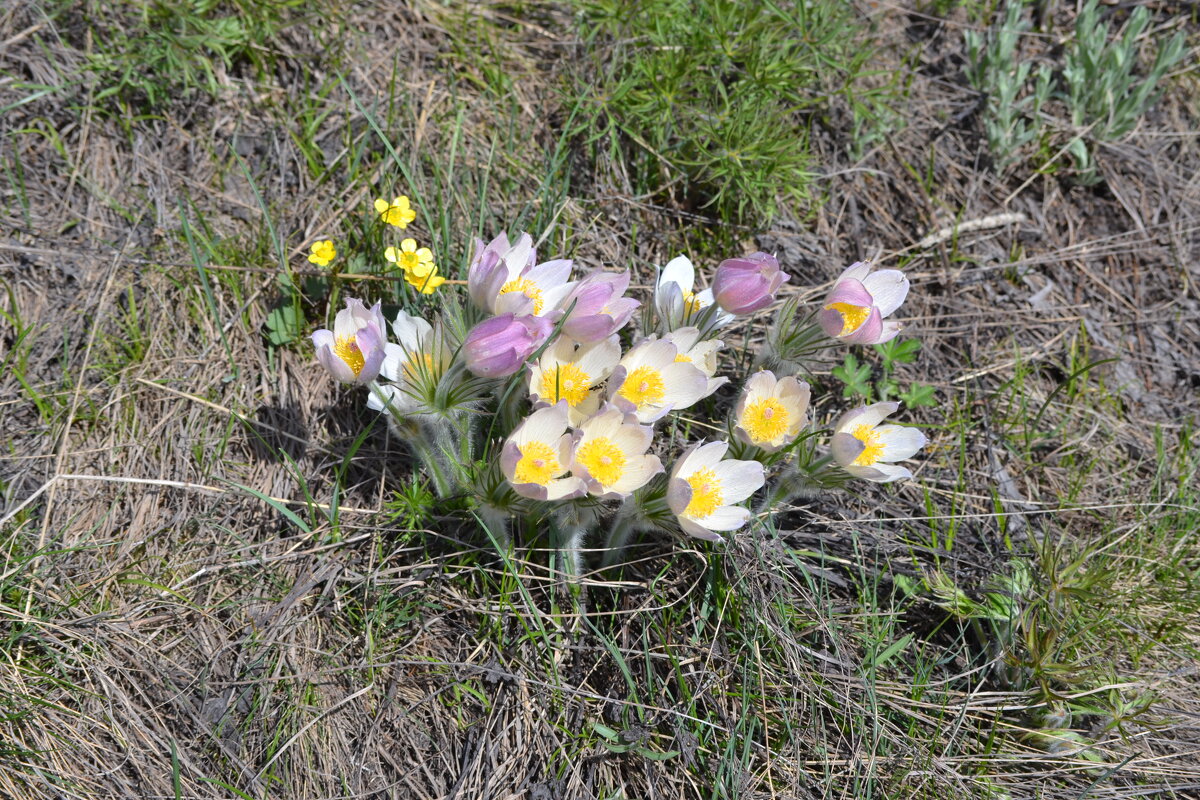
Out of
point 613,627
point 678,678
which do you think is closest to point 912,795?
point 678,678

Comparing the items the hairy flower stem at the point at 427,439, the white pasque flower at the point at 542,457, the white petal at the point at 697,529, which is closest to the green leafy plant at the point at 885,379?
the white petal at the point at 697,529

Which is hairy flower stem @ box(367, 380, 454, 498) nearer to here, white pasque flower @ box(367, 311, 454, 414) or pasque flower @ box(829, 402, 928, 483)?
white pasque flower @ box(367, 311, 454, 414)

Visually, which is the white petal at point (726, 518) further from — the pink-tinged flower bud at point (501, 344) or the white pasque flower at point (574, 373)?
the pink-tinged flower bud at point (501, 344)

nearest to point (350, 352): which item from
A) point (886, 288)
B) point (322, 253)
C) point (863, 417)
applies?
point (322, 253)

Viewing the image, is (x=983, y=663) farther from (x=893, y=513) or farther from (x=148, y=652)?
(x=148, y=652)

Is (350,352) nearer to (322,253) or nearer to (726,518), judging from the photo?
(322,253)

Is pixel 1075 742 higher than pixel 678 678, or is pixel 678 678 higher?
pixel 678 678
